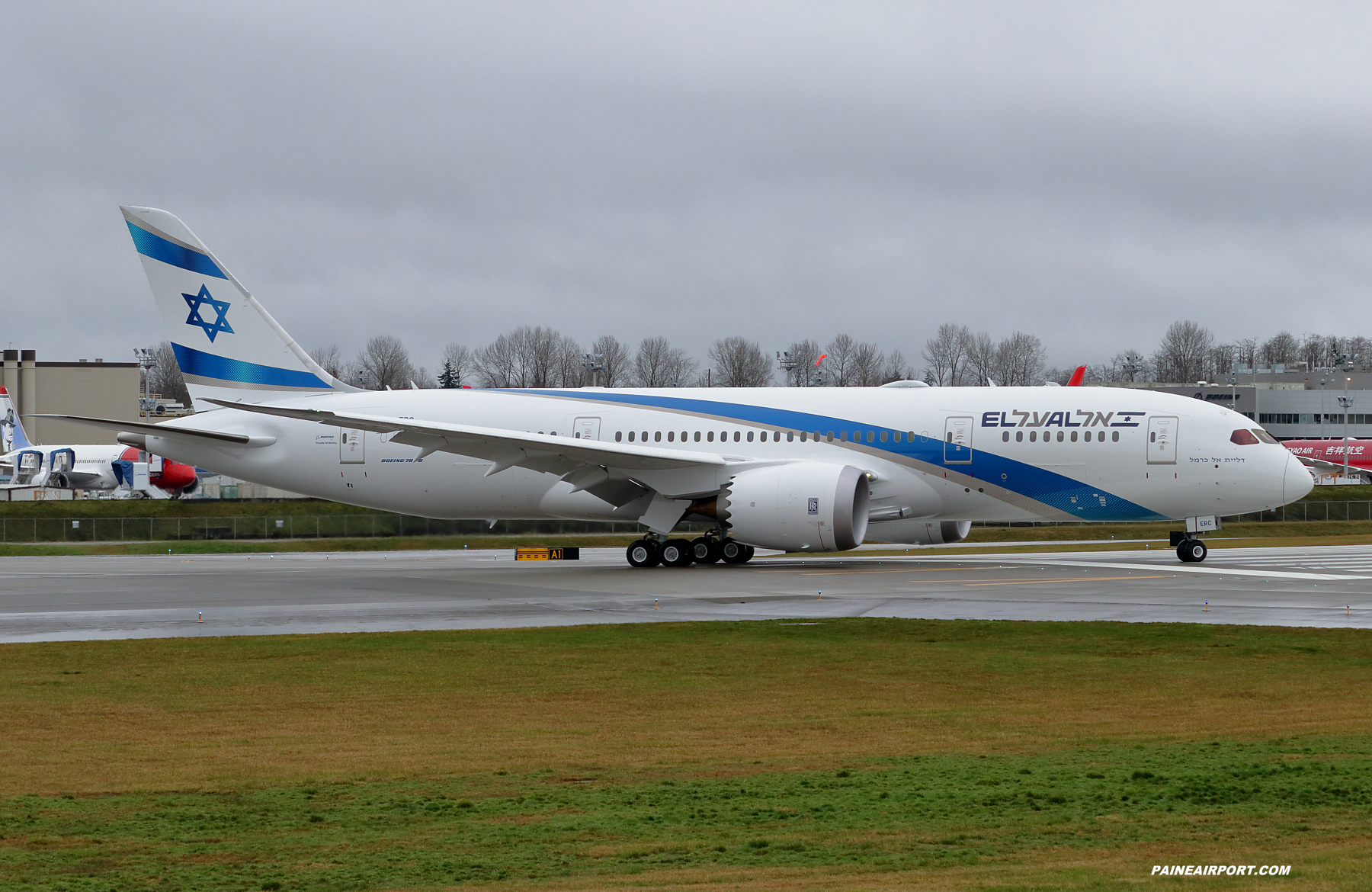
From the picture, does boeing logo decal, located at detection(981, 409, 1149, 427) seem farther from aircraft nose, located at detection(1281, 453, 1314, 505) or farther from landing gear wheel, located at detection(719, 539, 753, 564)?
landing gear wheel, located at detection(719, 539, 753, 564)

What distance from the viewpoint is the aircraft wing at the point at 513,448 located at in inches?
1127

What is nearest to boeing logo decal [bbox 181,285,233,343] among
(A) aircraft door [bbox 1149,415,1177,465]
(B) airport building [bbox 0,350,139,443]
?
(A) aircraft door [bbox 1149,415,1177,465]

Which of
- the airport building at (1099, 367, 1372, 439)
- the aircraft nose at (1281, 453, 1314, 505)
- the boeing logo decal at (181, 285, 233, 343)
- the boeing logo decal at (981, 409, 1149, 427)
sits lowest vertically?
the aircraft nose at (1281, 453, 1314, 505)

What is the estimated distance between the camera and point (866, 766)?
9.59m

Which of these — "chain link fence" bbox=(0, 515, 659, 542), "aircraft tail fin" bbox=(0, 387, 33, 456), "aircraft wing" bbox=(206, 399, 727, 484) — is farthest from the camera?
"aircraft tail fin" bbox=(0, 387, 33, 456)

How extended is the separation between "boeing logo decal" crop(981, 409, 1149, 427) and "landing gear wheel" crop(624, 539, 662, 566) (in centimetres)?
779

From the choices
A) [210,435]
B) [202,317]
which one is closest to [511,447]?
[210,435]

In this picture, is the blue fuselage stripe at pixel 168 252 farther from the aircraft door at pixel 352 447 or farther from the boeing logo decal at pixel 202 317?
the aircraft door at pixel 352 447

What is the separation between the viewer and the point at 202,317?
33969mm

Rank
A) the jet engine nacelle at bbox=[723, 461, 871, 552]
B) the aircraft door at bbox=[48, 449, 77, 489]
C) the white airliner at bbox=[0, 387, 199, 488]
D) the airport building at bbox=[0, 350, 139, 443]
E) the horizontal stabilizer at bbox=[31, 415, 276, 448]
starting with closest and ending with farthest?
the jet engine nacelle at bbox=[723, 461, 871, 552] → the horizontal stabilizer at bbox=[31, 415, 276, 448] → the white airliner at bbox=[0, 387, 199, 488] → the aircraft door at bbox=[48, 449, 77, 489] → the airport building at bbox=[0, 350, 139, 443]

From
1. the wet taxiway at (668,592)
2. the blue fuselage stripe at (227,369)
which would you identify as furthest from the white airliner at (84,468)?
the blue fuselage stripe at (227,369)

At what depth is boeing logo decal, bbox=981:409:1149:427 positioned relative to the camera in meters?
30.2

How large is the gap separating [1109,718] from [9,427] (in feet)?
276

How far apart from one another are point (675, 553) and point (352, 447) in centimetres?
850
